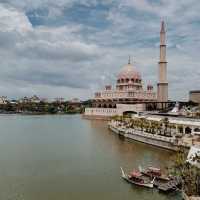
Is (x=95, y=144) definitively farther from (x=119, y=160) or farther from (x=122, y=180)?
(x=122, y=180)

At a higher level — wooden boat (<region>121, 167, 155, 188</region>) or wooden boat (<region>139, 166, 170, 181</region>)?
wooden boat (<region>139, 166, 170, 181</region>)

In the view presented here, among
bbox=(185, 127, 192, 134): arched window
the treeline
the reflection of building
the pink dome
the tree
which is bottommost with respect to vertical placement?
the tree

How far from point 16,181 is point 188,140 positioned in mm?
13824

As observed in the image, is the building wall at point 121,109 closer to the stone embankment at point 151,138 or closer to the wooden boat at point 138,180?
the stone embankment at point 151,138

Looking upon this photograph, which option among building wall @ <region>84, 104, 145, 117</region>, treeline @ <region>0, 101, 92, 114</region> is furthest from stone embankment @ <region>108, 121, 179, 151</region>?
treeline @ <region>0, 101, 92, 114</region>

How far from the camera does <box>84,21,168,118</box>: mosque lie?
71.9 metres

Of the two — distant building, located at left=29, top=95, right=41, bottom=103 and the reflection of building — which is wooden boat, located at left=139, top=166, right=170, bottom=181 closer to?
the reflection of building

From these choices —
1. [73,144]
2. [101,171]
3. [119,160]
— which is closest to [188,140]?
[119,160]

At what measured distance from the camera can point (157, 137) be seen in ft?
98.8

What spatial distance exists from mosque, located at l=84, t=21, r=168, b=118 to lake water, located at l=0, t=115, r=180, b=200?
39.0 m

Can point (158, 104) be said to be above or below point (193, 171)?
above

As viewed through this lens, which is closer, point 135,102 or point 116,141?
point 116,141

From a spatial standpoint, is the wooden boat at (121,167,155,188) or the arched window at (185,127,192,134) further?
the arched window at (185,127,192,134)

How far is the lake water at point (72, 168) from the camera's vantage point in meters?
16.5
